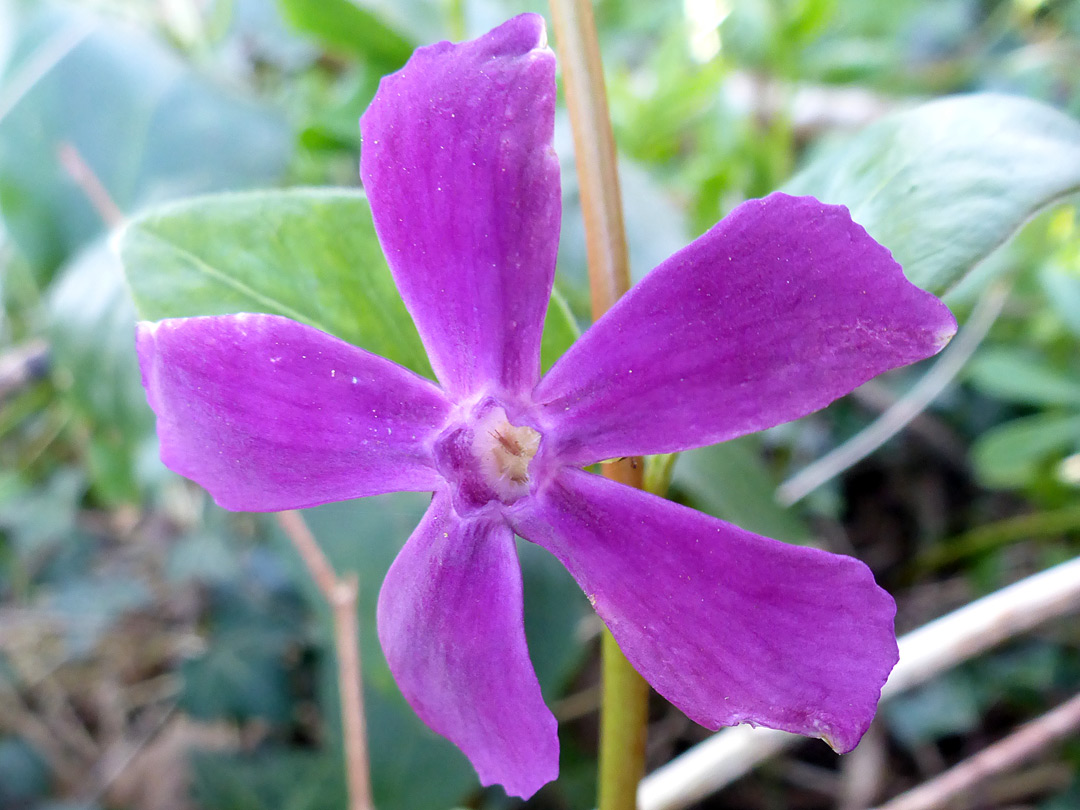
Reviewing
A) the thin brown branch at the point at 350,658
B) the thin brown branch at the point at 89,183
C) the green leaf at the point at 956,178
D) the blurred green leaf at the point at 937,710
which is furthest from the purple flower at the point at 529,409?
the blurred green leaf at the point at 937,710

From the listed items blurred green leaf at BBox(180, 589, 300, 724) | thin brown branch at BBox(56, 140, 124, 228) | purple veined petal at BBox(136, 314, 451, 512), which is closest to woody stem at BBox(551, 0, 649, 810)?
purple veined petal at BBox(136, 314, 451, 512)

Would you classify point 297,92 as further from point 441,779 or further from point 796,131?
point 441,779

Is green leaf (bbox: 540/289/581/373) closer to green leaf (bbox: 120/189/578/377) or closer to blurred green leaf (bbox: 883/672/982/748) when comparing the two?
green leaf (bbox: 120/189/578/377)

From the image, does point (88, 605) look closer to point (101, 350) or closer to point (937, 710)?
point (101, 350)

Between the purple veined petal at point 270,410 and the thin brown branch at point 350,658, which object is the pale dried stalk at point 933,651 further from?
the purple veined petal at point 270,410

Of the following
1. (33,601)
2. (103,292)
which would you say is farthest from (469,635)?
(33,601)
